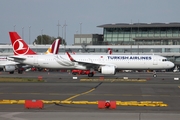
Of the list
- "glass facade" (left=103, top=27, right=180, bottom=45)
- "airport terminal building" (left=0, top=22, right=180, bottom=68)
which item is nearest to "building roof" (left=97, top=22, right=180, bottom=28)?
"airport terminal building" (left=0, top=22, right=180, bottom=68)

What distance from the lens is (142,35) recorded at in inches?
4528

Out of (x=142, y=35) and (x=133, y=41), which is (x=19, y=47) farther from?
(x=142, y=35)

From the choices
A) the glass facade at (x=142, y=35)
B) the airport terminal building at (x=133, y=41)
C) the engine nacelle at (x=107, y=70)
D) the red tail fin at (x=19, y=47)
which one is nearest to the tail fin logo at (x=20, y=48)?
the red tail fin at (x=19, y=47)

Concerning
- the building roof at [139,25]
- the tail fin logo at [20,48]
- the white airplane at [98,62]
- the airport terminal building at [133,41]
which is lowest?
the white airplane at [98,62]

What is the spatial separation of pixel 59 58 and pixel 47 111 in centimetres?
3752

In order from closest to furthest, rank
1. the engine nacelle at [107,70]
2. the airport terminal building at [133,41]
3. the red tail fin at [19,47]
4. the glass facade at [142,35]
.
A: the engine nacelle at [107,70] → the red tail fin at [19,47] → the airport terminal building at [133,41] → the glass facade at [142,35]

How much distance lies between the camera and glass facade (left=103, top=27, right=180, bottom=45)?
110688mm

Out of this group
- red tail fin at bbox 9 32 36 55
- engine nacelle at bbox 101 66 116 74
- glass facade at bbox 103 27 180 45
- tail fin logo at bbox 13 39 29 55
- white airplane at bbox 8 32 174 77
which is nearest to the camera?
engine nacelle at bbox 101 66 116 74

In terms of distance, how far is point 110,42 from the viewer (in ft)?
392

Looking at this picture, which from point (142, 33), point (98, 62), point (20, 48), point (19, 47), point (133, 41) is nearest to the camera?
point (98, 62)

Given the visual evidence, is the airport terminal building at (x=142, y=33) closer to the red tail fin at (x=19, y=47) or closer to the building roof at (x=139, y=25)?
the building roof at (x=139, y=25)

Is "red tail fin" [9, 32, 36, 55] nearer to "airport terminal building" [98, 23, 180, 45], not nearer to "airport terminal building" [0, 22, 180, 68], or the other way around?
"airport terminal building" [0, 22, 180, 68]

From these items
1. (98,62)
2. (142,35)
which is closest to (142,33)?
(142,35)

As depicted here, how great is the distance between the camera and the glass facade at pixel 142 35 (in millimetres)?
110688
